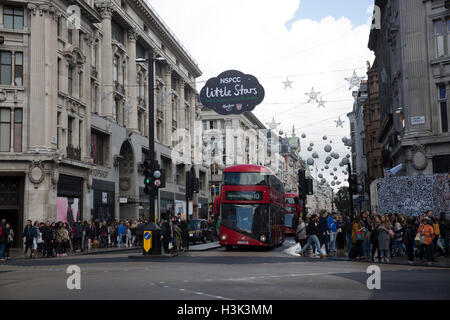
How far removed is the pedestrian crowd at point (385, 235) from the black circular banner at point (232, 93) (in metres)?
5.29

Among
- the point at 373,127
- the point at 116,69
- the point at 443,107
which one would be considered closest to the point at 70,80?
the point at 116,69

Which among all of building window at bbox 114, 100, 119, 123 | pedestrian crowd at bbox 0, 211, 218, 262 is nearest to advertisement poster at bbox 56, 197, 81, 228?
pedestrian crowd at bbox 0, 211, 218, 262

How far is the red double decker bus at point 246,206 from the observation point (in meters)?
28.1

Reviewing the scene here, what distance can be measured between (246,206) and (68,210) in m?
14.4

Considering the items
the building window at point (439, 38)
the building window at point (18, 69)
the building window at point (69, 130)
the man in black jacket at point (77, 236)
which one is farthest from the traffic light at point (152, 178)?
the building window at point (439, 38)

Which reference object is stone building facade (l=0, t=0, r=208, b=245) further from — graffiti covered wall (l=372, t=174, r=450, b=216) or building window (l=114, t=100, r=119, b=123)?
graffiti covered wall (l=372, t=174, r=450, b=216)

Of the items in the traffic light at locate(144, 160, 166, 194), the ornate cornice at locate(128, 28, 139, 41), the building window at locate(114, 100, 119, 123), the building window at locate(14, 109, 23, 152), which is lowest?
the traffic light at locate(144, 160, 166, 194)

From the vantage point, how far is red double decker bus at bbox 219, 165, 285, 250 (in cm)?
2808

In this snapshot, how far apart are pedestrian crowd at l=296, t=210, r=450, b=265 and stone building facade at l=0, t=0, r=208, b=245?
16.5m

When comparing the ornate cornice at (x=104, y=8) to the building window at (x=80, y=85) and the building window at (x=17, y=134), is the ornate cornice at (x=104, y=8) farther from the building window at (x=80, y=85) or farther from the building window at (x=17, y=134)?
the building window at (x=17, y=134)

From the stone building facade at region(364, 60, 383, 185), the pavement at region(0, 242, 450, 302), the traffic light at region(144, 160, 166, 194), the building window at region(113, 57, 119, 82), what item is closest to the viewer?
the pavement at region(0, 242, 450, 302)

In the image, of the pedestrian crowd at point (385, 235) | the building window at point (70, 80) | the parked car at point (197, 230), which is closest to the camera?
the pedestrian crowd at point (385, 235)

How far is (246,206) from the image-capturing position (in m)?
28.0
